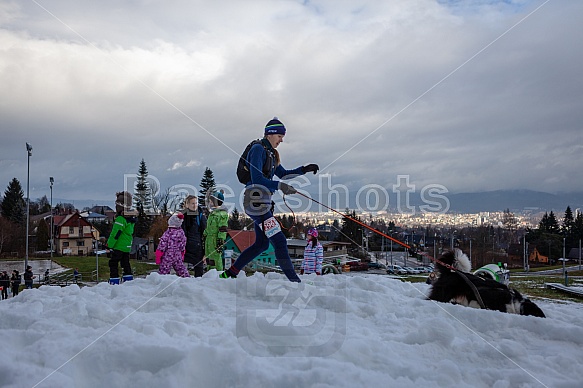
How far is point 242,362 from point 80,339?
1265mm

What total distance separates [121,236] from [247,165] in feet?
12.5

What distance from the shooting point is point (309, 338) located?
3197 millimetres

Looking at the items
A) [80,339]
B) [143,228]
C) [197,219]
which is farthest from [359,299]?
[143,228]

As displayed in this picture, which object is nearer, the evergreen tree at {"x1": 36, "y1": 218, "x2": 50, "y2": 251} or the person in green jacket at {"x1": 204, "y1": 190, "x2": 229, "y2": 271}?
the person in green jacket at {"x1": 204, "y1": 190, "x2": 229, "y2": 271}

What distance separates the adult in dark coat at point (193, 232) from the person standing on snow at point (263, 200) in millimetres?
3446

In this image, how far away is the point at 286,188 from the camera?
6074mm

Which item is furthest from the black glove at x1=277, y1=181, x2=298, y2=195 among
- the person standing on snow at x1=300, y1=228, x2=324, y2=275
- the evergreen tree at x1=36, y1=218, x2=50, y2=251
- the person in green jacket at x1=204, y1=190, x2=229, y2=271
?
the evergreen tree at x1=36, y1=218, x2=50, y2=251

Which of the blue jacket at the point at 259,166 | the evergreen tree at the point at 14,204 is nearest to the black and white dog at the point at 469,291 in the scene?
the blue jacket at the point at 259,166

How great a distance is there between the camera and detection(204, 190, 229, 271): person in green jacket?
32.6ft

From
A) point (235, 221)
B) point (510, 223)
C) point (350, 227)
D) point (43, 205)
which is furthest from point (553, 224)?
point (43, 205)

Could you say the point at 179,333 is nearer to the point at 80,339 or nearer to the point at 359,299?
the point at 80,339

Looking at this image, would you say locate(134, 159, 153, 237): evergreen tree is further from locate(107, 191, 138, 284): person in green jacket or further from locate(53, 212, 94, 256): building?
locate(107, 191, 138, 284): person in green jacket

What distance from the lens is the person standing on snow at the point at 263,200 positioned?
6.05m

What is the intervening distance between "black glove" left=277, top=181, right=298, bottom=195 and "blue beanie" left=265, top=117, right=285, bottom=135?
3.22 ft
